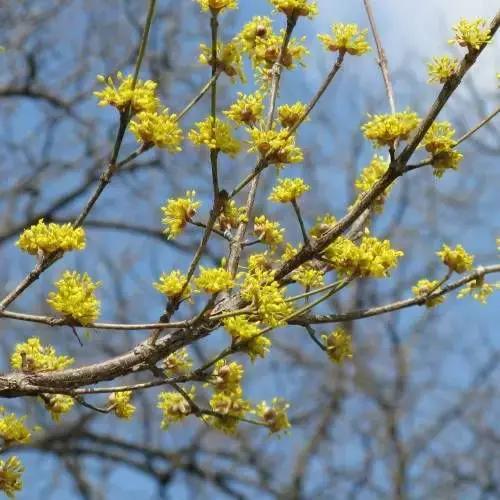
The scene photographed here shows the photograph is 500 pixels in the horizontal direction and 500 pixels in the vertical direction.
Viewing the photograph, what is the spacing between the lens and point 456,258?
208cm

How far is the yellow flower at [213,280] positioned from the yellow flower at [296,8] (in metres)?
0.68

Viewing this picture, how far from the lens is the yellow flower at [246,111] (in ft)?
6.62

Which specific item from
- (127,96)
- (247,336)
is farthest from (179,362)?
(127,96)

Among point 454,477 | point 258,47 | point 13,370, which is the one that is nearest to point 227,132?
point 258,47

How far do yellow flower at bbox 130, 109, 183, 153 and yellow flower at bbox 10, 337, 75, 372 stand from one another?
1.83 feet

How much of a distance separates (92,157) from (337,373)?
15.5ft

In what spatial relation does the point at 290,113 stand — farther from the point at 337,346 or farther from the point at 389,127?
the point at 337,346

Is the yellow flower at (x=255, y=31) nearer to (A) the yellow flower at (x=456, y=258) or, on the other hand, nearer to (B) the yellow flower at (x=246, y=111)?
(B) the yellow flower at (x=246, y=111)

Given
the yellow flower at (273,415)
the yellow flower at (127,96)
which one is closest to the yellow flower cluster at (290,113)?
the yellow flower at (127,96)

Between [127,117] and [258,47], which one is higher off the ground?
[258,47]

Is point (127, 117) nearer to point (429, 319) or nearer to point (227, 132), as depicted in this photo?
point (227, 132)

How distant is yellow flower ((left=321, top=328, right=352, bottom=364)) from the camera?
2.17m

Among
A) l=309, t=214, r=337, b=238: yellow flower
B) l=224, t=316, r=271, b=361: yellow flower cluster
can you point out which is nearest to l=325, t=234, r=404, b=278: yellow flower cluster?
l=309, t=214, r=337, b=238: yellow flower

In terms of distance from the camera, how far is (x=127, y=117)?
1746 millimetres
